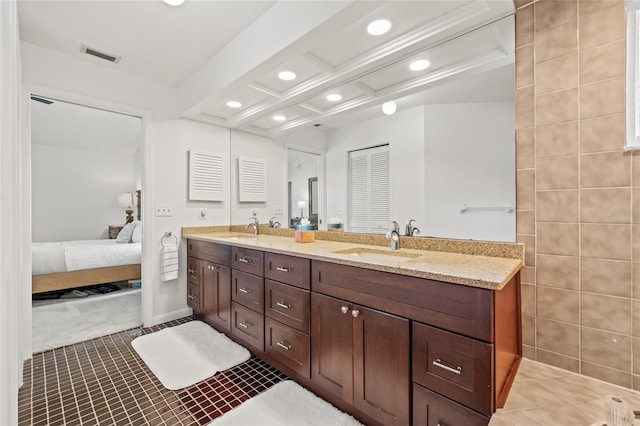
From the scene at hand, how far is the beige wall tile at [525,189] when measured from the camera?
1438 millimetres

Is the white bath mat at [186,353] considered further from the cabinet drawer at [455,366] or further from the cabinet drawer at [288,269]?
the cabinet drawer at [455,366]

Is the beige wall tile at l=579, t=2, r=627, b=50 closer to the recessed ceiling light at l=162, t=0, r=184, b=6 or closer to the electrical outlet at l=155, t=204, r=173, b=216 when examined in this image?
the recessed ceiling light at l=162, t=0, r=184, b=6

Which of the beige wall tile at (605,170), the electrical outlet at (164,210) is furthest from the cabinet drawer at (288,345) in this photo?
the electrical outlet at (164,210)

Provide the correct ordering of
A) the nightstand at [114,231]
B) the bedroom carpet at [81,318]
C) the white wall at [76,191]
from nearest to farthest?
the bedroom carpet at [81,318]
the white wall at [76,191]
the nightstand at [114,231]

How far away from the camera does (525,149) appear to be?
1461mm

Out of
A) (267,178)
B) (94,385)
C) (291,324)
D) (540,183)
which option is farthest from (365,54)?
(94,385)

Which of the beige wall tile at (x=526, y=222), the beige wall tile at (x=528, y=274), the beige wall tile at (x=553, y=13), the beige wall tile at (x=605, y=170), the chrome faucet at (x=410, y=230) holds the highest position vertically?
the beige wall tile at (x=553, y=13)

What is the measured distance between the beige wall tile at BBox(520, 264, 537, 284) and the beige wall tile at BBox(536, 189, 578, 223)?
0.25 m

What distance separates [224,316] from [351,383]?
142 centimetres

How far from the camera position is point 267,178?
10.0ft

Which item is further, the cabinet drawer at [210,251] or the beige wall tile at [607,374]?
the cabinet drawer at [210,251]

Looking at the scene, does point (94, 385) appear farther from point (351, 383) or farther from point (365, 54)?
point (365, 54)

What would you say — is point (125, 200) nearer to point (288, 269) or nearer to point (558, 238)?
point (288, 269)

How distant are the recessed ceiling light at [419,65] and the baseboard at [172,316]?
3195 mm
